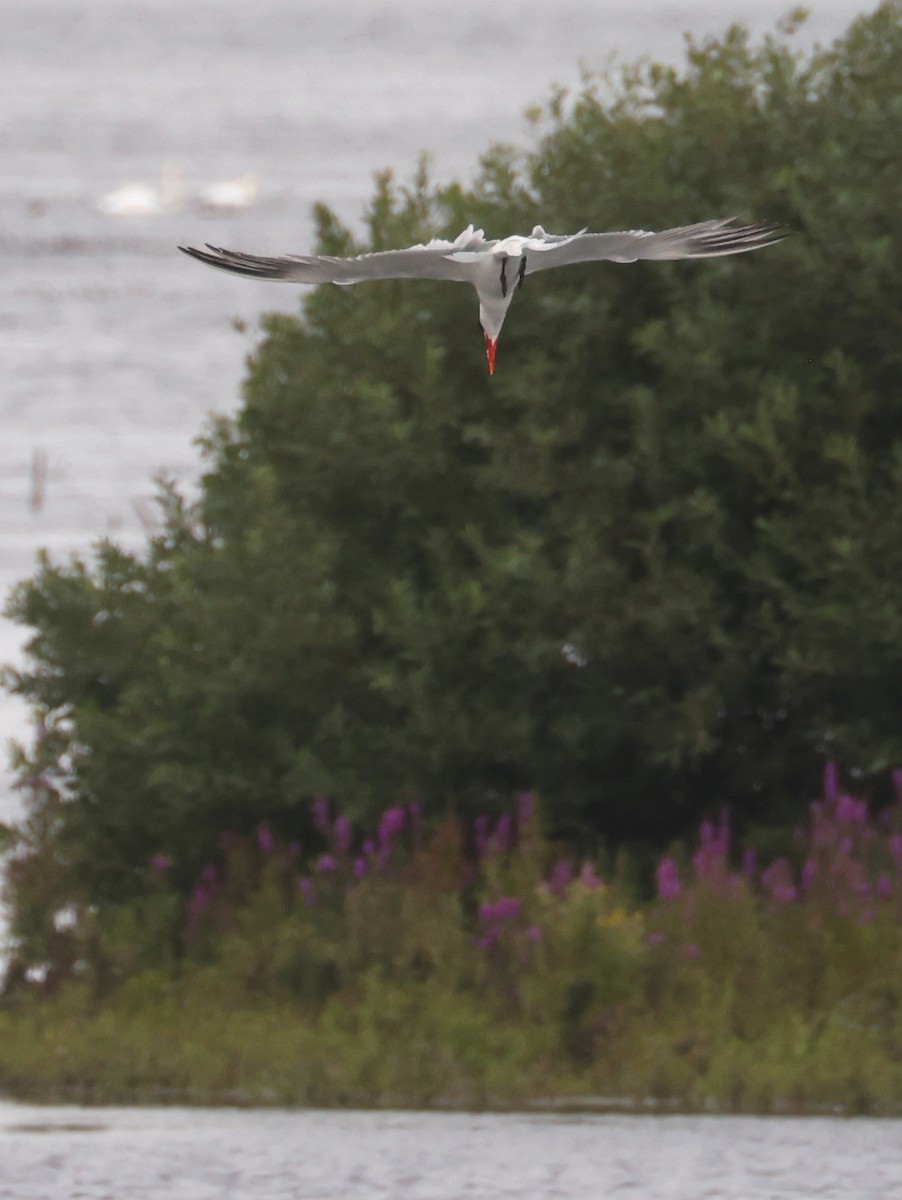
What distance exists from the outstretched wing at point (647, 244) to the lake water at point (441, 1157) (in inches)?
171

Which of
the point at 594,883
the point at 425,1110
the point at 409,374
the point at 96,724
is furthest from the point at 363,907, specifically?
the point at 409,374

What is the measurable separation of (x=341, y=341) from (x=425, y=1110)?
7.89 metres

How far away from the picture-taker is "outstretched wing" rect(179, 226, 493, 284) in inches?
257

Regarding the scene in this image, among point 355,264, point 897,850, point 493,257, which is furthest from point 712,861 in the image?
point 355,264

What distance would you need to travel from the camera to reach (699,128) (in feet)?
60.2

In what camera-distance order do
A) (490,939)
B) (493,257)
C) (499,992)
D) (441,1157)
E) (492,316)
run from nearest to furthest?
(492,316) < (493,257) < (441,1157) < (499,992) < (490,939)

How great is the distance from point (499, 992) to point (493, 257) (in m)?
7.14

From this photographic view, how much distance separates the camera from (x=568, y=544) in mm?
17594

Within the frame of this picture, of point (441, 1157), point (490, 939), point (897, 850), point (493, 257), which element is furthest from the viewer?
point (897, 850)

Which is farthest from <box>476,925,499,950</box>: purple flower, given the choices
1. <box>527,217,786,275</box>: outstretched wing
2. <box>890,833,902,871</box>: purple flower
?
<box>527,217,786,275</box>: outstretched wing

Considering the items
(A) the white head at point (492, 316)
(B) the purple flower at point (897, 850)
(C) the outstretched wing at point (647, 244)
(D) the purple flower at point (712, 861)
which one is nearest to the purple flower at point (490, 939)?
(D) the purple flower at point (712, 861)

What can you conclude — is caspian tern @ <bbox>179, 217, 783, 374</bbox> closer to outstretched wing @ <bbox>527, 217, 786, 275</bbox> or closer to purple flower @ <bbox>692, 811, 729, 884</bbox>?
outstretched wing @ <bbox>527, 217, 786, 275</bbox>

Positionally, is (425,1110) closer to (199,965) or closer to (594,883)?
(594,883)

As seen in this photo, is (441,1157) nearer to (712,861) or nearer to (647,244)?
(712,861)
